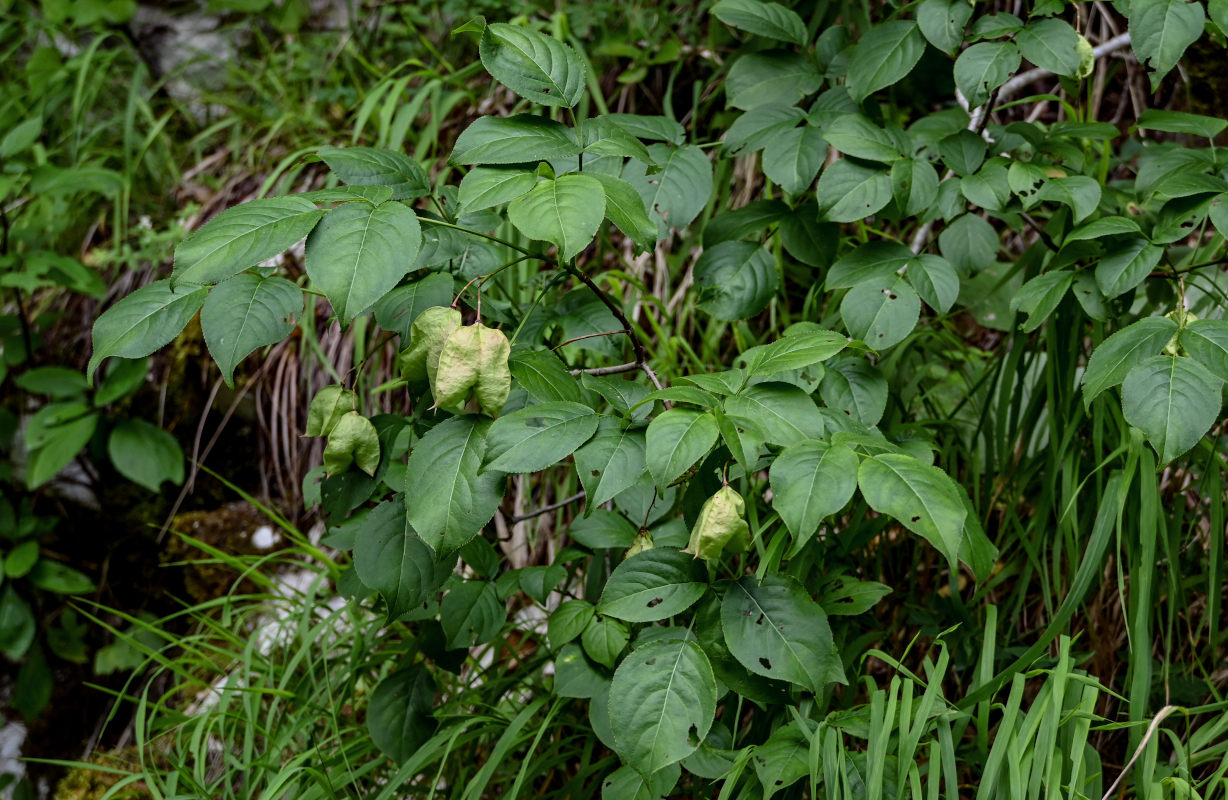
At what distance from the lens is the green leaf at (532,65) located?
0.95 metres

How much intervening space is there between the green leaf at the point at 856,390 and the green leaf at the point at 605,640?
0.37 meters

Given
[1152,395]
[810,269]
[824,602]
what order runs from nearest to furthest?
[1152,395]
[824,602]
[810,269]

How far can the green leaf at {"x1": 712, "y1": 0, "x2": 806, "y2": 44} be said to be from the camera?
1.28 m

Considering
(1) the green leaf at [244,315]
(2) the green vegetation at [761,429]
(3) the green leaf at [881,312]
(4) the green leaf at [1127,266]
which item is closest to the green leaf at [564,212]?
(2) the green vegetation at [761,429]

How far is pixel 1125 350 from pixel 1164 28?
39cm

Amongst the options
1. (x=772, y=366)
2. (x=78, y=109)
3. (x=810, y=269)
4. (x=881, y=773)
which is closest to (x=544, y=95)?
(x=772, y=366)

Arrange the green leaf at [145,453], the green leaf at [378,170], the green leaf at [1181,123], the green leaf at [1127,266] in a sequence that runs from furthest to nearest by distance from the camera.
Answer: the green leaf at [145,453]
the green leaf at [1181,123]
the green leaf at [1127,266]
the green leaf at [378,170]

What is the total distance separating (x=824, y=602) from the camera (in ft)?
3.76

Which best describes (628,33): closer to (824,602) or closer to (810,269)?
(810,269)

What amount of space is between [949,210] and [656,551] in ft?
2.01

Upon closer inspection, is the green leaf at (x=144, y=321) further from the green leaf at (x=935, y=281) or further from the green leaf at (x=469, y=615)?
the green leaf at (x=935, y=281)

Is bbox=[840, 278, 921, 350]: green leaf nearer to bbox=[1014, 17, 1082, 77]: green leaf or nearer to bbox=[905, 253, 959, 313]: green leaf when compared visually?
bbox=[905, 253, 959, 313]: green leaf

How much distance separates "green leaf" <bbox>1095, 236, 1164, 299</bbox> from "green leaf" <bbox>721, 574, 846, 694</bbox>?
566mm

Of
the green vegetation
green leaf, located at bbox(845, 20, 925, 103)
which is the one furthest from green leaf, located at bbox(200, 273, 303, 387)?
green leaf, located at bbox(845, 20, 925, 103)
